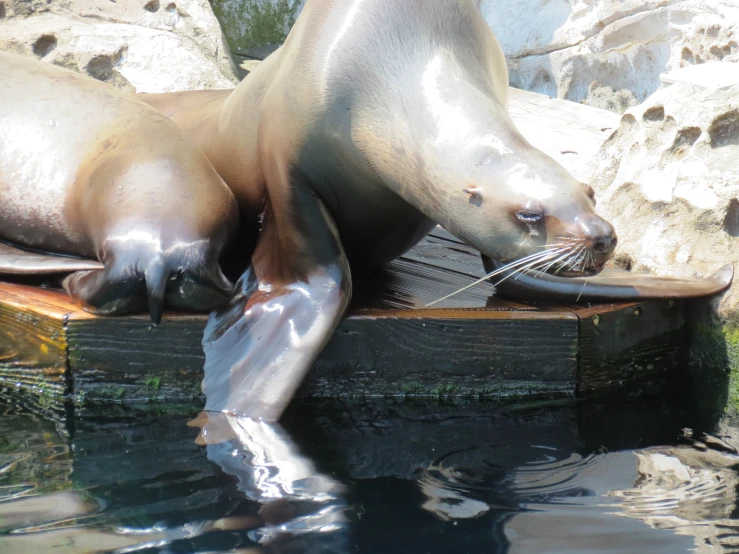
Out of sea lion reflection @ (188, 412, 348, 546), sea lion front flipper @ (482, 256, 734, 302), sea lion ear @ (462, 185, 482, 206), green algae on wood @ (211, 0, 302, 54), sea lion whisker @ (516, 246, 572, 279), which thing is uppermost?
green algae on wood @ (211, 0, 302, 54)

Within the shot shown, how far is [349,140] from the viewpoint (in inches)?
126

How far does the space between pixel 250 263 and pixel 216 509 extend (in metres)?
1.35

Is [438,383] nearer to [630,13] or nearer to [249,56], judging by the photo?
[630,13]

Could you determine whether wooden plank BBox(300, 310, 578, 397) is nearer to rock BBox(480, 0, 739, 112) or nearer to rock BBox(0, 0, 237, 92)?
rock BBox(0, 0, 237, 92)

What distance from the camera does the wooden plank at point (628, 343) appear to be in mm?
3369

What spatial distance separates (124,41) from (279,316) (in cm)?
368

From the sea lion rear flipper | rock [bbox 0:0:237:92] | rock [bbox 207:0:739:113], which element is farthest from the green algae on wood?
the sea lion rear flipper

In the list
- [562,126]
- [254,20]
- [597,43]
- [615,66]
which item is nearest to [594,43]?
[597,43]

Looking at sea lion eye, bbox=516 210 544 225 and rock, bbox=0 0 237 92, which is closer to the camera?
sea lion eye, bbox=516 210 544 225

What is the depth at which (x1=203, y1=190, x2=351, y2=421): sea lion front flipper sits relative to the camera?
123 inches

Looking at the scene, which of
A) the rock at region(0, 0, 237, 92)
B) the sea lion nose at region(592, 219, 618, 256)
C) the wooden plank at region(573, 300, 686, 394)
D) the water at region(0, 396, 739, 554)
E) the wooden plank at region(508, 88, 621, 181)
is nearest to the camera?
the water at region(0, 396, 739, 554)

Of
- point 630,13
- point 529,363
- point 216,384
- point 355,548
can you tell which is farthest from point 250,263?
point 630,13

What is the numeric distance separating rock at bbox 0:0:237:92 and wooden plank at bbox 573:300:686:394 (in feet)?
12.0

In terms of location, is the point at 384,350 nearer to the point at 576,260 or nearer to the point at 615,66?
the point at 576,260
